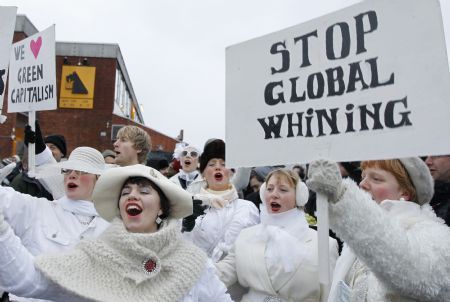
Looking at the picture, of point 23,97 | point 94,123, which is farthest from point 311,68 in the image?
point 94,123

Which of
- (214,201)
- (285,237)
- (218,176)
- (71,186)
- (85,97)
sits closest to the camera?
(285,237)

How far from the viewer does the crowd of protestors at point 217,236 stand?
1.85 meters

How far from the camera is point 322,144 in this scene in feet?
7.29

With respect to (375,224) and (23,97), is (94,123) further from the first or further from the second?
(375,224)

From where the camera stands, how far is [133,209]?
7.88 feet

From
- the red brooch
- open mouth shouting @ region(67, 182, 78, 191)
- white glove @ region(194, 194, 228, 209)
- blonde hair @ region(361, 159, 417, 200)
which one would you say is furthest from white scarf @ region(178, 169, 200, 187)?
blonde hair @ region(361, 159, 417, 200)

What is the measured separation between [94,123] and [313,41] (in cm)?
2350

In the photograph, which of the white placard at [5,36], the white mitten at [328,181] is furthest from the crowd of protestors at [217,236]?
the white placard at [5,36]

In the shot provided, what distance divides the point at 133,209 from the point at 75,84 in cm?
2396

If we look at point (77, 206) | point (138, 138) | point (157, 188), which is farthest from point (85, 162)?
point (157, 188)

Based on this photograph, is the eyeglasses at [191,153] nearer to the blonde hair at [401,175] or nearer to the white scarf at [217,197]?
the white scarf at [217,197]

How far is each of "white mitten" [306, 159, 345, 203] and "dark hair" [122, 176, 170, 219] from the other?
0.92 meters

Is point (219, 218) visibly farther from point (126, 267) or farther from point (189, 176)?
point (126, 267)

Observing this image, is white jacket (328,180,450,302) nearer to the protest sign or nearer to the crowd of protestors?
the crowd of protestors
